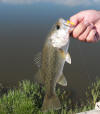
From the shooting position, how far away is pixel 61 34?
2.33 metres

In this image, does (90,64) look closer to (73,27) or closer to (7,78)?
(7,78)

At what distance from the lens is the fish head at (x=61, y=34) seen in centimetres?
229

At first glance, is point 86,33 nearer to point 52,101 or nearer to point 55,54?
point 55,54

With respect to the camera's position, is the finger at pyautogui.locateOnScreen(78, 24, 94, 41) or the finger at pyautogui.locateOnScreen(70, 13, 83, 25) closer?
the finger at pyautogui.locateOnScreen(78, 24, 94, 41)

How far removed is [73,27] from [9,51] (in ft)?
24.7

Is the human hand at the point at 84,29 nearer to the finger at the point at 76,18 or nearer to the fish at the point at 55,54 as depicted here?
the finger at the point at 76,18

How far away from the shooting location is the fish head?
2292 mm

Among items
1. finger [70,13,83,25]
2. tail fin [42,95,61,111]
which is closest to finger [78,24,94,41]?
finger [70,13,83,25]

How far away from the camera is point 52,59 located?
7.80 feet

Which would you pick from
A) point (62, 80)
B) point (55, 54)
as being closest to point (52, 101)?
point (62, 80)

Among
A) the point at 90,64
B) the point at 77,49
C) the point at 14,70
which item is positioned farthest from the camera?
the point at 77,49

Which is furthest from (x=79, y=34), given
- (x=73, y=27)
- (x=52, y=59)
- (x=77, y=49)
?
(x=77, y=49)

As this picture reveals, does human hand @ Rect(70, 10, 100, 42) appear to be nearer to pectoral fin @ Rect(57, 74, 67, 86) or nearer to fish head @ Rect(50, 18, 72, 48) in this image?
fish head @ Rect(50, 18, 72, 48)

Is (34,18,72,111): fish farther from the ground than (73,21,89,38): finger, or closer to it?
closer to it
